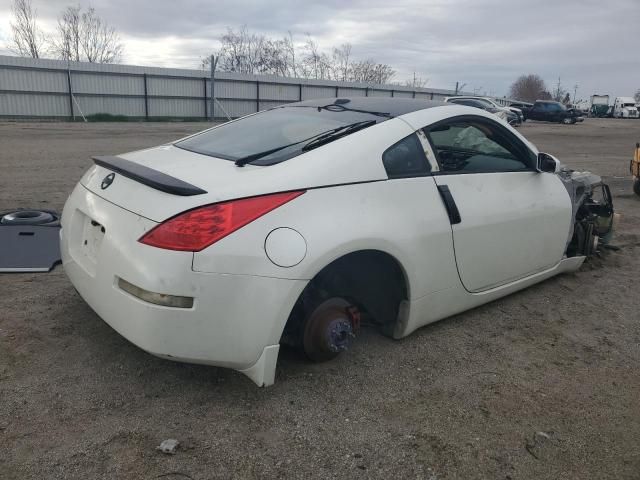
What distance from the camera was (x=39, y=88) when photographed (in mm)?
26422

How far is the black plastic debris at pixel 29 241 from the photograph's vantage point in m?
4.25

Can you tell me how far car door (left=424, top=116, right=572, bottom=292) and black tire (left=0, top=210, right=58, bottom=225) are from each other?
378 cm

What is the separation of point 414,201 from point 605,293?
233cm

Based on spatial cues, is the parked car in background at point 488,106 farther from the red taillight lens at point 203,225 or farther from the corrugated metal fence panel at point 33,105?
the corrugated metal fence panel at point 33,105

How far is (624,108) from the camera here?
179 feet

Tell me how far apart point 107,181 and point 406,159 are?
65.4 inches

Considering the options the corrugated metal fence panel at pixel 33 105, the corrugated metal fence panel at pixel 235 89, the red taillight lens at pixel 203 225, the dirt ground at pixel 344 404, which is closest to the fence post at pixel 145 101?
the corrugated metal fence panel at pixel 33 105

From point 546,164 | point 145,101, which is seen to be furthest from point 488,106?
point 546,164

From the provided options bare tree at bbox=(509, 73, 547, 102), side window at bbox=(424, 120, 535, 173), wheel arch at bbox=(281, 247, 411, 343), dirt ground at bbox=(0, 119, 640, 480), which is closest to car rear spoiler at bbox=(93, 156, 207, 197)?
wheel arch at bbox=(281, 247, 411, 343)

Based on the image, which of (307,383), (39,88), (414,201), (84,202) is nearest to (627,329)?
(414,201)

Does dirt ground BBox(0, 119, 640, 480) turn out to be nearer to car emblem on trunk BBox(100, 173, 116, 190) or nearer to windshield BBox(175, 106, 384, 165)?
car emblem on trunk BBox(100, 173, 116, 190)

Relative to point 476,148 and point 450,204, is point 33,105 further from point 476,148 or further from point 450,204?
point 450,204

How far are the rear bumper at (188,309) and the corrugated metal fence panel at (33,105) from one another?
27.6 metres

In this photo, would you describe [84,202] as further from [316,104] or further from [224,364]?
[316,104]
